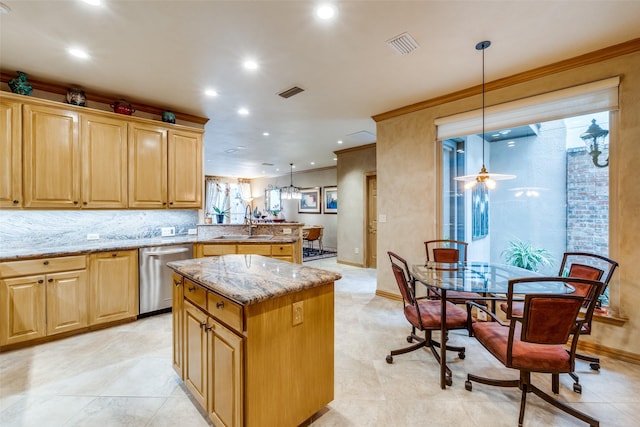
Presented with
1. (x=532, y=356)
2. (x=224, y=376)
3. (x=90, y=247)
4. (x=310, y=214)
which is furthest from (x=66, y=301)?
(x=310, y=214)

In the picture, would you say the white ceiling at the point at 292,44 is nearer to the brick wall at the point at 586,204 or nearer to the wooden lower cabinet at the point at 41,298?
the brick wall at the point at 586,204

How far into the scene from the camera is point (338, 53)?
2545 millimetres

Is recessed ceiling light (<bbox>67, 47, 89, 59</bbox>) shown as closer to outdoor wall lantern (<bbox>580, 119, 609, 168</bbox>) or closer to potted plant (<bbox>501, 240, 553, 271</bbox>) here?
outdoor wall lantern (<bbox>580, 119, 609, 168</bbox>)

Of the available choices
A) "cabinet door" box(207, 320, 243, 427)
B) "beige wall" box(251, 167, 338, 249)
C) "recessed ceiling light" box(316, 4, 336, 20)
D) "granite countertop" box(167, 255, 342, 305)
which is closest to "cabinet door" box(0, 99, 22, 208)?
"granite countertop" box(167, 255, 342, 305)

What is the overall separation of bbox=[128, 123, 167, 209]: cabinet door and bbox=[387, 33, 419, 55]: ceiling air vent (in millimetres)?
3099

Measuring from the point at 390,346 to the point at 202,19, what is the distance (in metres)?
3.31

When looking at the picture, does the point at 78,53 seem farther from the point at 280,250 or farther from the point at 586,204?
the point at 586,204

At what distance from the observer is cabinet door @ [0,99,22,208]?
2.71m

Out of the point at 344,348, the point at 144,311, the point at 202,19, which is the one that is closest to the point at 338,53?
the point at 202,19

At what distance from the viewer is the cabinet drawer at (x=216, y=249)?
377 centimetres

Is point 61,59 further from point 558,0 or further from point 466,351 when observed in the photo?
point 466,351

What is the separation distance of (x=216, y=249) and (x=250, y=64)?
93.4 inches

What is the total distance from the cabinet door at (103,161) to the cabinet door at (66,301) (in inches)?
32.7

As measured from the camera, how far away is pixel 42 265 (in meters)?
2.73
